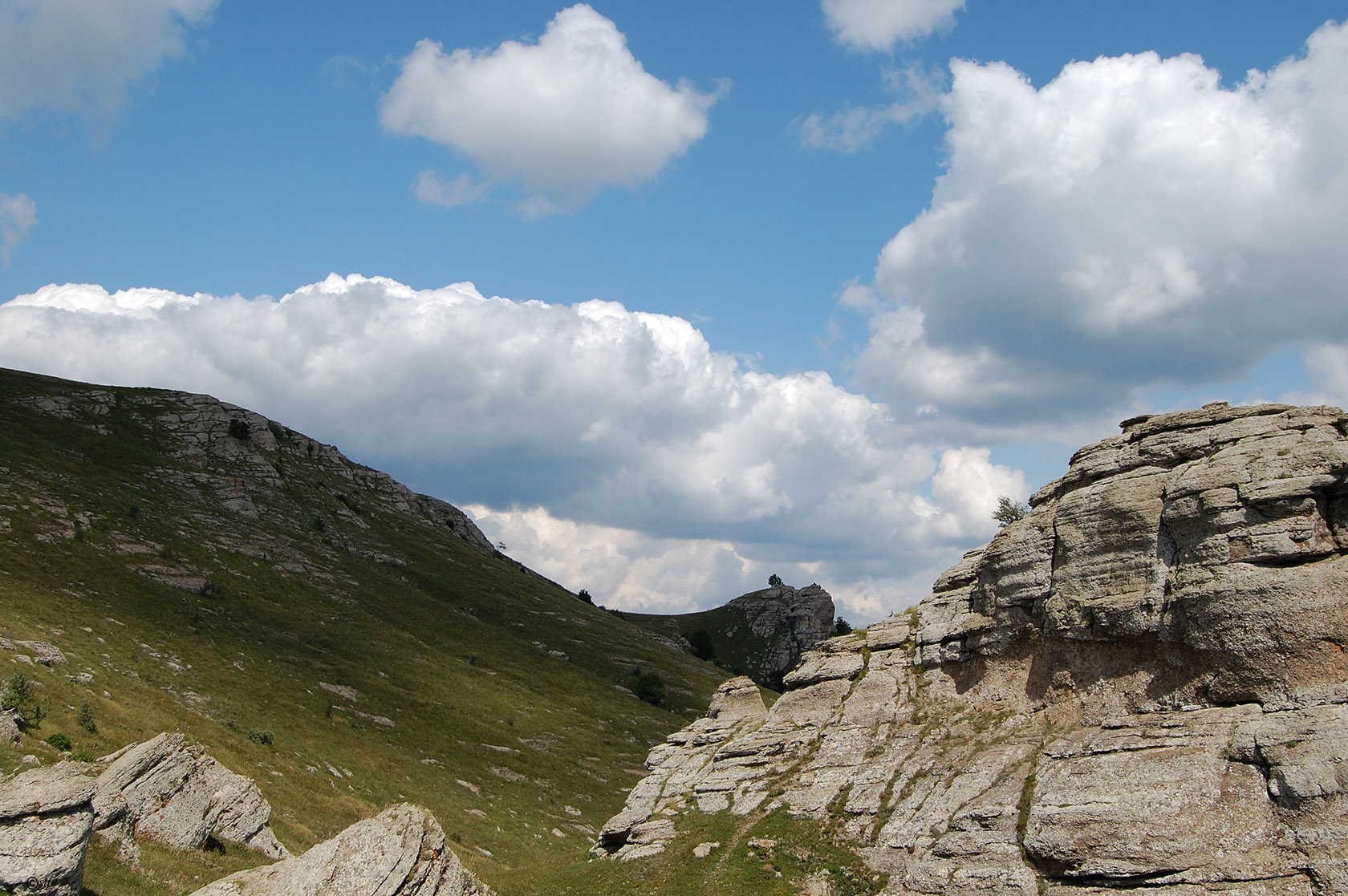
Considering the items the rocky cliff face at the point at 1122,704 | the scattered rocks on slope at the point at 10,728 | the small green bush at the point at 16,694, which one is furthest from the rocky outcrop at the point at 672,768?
the small green bush at the point at 16,694

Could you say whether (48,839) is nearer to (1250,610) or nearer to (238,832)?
(238,832)

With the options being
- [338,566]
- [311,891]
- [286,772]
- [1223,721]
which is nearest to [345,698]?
[286,772]

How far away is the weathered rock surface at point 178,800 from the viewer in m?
30.2

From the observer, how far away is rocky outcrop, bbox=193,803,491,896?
2422 cm

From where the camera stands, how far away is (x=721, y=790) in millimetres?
47375

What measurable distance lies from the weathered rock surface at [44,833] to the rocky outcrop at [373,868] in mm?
3974

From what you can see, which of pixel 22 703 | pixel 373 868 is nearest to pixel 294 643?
pixel 22 703

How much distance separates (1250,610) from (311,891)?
128ft

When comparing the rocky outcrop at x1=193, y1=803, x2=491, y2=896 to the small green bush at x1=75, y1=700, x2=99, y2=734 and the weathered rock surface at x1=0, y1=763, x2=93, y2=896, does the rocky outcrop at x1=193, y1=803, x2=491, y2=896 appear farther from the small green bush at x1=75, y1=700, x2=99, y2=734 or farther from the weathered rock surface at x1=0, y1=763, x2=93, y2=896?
the small green bush at x1=75, y1=700, x2=99, y2=734

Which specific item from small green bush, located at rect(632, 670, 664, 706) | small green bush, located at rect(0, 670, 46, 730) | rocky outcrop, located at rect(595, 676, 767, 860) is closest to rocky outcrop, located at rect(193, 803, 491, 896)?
small green bush, located at rect(0, 670, 46, 730)

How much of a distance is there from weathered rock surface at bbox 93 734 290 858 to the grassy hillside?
147cm

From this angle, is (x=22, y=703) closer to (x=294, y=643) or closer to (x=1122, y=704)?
(x=1122, y=704)

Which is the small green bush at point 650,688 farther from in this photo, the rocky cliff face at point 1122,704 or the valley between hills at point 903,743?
the rocky cliff face at point 1122,704

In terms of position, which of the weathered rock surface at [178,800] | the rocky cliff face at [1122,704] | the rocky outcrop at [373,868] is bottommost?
the weathered rock surface at [178,800]
